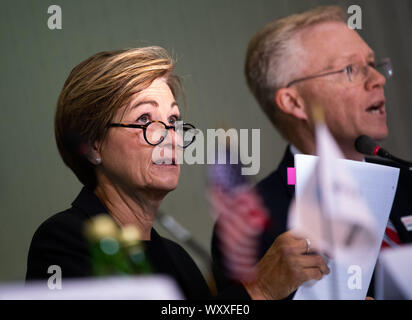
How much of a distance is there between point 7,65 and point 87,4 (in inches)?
9.7

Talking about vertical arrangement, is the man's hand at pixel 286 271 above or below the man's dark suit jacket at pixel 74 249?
below

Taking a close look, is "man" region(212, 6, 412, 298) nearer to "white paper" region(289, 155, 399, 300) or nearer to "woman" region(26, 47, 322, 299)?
"white paper" region(289, 155, 399, 300)

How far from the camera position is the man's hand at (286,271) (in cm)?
114

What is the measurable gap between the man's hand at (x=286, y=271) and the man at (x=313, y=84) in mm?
171

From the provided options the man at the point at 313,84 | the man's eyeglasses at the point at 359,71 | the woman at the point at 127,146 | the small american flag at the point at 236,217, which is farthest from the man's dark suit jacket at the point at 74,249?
the man's eyeglasses at the point at 359,71

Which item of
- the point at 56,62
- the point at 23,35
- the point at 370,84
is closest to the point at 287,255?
the point at 370,84

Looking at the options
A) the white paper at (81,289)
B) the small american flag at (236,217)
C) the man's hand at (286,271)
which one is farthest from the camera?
the small american flag at (236,217)

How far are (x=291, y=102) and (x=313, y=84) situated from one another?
0.08 metres

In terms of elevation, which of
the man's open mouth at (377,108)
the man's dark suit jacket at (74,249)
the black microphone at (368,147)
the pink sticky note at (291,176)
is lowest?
the man's dark suit jacket at (74,249)

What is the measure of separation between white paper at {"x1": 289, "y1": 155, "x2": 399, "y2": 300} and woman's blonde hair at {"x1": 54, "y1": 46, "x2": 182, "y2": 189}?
443mm

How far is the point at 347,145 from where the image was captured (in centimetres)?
132

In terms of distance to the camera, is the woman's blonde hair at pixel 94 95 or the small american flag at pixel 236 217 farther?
the small american flag at pixel 236 217

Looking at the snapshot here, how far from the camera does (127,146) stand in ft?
3.81

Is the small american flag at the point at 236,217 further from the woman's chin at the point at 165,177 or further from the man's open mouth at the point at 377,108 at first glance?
the man's open mouth at the point at 377,108
